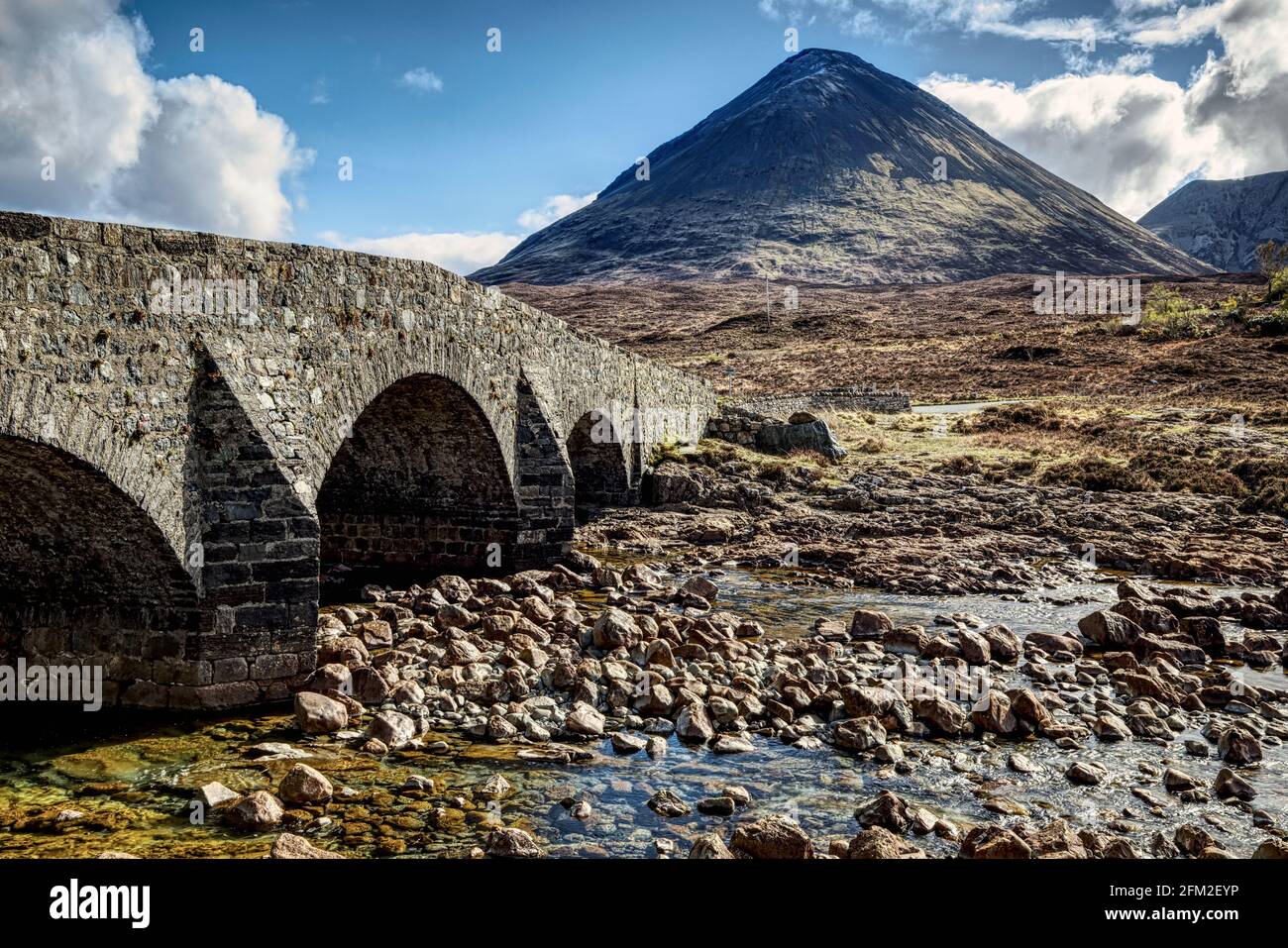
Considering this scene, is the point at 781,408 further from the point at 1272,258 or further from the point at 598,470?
the point at 1272,258

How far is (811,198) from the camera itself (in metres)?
142

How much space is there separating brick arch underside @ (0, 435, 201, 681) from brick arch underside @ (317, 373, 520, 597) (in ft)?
17.7

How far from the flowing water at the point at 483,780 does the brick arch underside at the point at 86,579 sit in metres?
0.72

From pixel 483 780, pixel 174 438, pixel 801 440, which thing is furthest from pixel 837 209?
pixel 483 780

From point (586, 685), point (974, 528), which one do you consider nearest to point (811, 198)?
point (974, 528)

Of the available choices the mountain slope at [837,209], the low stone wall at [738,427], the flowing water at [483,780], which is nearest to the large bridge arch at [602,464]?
the low stone wall at [738,427]

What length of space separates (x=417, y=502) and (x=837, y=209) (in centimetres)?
13350

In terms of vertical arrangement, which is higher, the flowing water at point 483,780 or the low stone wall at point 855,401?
the low stone wall at point 855,401

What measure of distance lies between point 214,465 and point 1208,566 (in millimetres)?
14429

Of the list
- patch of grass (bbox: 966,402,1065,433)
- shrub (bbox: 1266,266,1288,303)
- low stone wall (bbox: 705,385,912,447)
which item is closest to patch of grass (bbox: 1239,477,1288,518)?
patch of grass (bbox: 966,402,1065,433)

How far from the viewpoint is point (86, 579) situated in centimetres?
845

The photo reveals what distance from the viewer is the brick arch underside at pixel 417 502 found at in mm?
14305

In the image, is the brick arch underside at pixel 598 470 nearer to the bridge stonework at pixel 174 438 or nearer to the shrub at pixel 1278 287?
the bridge stonework at pixel 174 438

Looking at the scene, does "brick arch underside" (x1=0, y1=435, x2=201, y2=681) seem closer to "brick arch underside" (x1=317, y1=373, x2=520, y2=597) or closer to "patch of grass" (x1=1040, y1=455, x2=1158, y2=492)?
"brick arch underside" (x1=317, y1=373, x2=520, y2=597)
